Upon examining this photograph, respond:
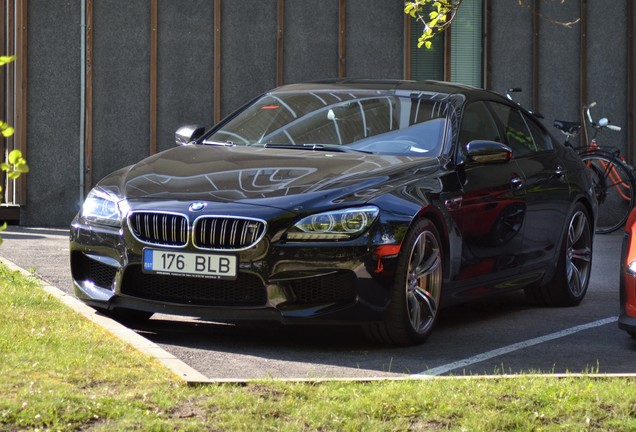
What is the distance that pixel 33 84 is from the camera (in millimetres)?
16031

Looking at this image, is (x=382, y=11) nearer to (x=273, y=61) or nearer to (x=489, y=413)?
(x=273, y=61)

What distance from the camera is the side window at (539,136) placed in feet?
32.6

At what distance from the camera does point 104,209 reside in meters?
7.90

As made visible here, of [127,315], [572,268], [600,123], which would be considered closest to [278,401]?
[127,315]

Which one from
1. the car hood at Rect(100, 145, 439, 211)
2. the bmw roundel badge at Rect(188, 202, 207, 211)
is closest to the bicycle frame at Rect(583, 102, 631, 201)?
the car hood at Rect(100, 145, 439, 211)

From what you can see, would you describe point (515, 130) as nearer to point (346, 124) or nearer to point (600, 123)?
point (346, 124)

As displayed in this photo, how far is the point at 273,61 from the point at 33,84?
9.39 ft

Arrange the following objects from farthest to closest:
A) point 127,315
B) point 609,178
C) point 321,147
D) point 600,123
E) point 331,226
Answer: point 600,123, point 609,178, point 321,147, point 127,315, point 331,226

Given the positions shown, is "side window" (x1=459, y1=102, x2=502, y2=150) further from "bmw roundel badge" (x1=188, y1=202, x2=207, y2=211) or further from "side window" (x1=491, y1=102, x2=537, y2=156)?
"bmw roundel badge" (x1=188, y1=202, x2=207, y2=211)

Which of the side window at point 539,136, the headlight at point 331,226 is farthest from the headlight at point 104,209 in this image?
the side window at point 539,136

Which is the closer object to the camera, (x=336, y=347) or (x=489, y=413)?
(x=489, y=413)

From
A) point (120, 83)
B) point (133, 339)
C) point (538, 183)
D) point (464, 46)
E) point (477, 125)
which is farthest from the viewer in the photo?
point (464, 46)

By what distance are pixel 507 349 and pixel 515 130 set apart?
90.8 inches

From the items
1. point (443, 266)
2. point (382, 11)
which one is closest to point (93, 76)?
point (382, 11)
